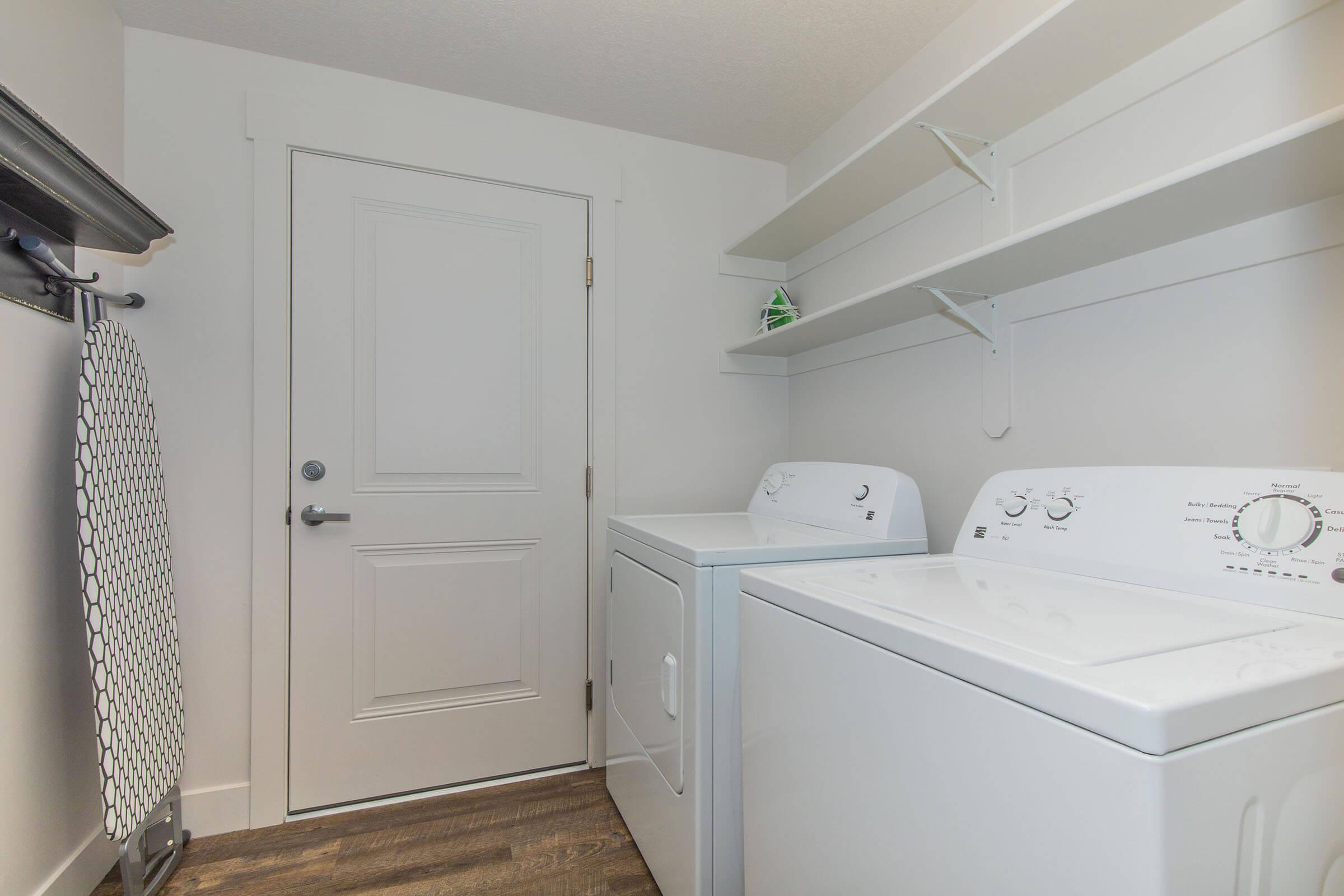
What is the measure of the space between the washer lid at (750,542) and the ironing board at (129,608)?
1.16 meters

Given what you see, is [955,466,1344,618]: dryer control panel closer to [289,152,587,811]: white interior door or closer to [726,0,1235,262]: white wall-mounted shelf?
[726,0,1235,262]: white wall-mounted shelf

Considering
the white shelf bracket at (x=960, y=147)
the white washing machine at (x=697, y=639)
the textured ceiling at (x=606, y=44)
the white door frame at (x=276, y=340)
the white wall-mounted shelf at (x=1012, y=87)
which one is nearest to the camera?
the white wall-mounted shelf at (x=1012, y=87)

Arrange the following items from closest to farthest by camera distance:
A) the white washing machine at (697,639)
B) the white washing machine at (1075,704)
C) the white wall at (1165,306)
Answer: the white washing machine at (1075,704) → the white wall at (1165,306) → the white washing machine at (697,639)

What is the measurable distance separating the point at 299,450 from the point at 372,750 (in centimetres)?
94

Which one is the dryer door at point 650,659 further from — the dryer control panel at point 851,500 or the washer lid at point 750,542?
the dryer control panel at point 851,500

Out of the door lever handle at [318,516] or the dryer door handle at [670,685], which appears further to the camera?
the door lever handle at [318,516]

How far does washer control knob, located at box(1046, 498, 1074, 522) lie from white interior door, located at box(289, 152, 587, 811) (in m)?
1.43

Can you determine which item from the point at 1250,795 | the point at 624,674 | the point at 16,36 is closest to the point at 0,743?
the point at 624,674

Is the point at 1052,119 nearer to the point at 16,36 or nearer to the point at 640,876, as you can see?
the point at 640,876

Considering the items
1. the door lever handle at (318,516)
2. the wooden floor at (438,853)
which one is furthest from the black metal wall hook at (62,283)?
the wooden floor at (438,853)

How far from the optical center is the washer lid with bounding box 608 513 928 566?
128cm

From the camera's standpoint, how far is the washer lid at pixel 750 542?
1.28 meters

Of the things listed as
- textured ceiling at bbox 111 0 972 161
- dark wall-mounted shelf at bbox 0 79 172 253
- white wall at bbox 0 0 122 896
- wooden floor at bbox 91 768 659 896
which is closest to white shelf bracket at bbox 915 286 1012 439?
textured ceiling at bbox 111 0 972 161

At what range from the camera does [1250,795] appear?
A: 0.52 m
